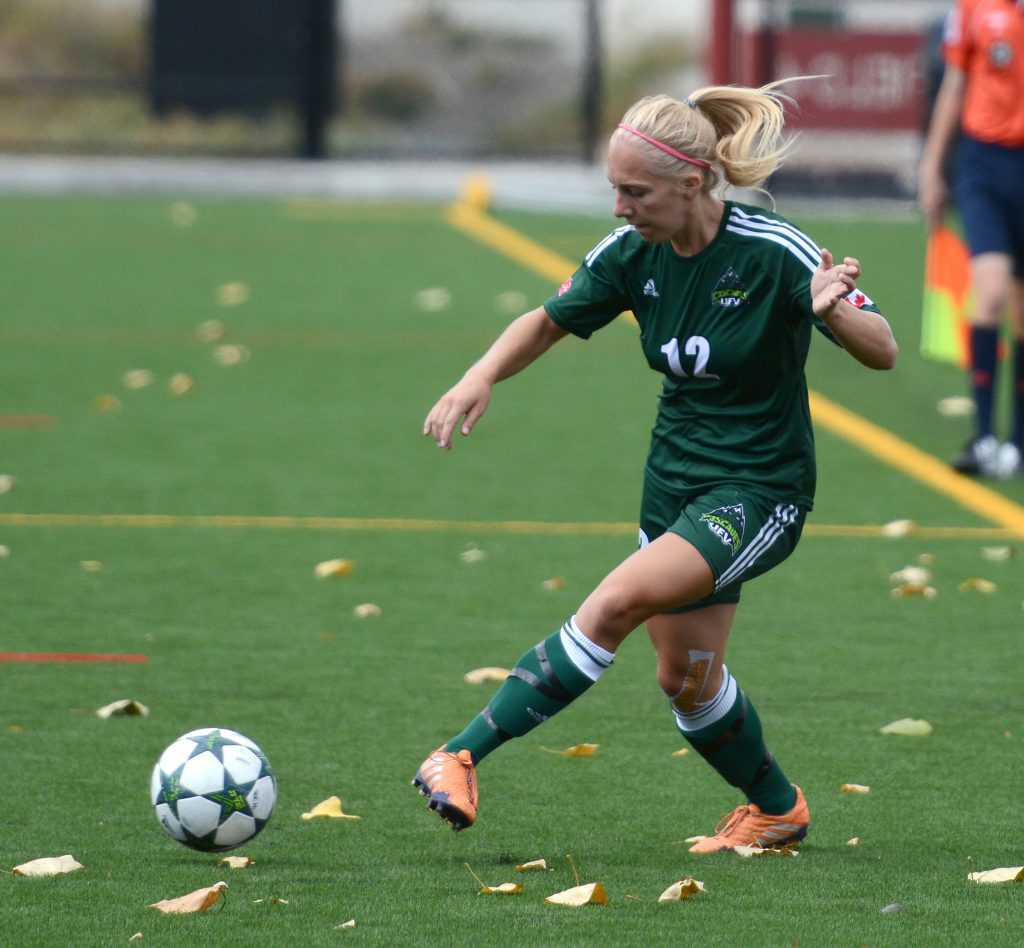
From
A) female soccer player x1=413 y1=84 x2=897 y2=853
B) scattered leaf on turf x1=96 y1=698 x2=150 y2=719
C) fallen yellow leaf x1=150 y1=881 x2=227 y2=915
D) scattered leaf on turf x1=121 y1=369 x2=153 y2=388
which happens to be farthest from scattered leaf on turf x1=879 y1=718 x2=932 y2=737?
scattered leaf on turf x1=121 y1=369 x2=153 y2=388

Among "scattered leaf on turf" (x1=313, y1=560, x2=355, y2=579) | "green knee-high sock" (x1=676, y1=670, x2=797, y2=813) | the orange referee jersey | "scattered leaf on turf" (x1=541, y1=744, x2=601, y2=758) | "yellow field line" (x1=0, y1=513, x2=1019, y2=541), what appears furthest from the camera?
the orange referee jersey

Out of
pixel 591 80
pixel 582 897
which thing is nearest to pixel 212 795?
pixel 582 897

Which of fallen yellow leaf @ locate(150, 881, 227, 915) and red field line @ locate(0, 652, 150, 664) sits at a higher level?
fallen yellow leaf @ locate(150, 881, 227, 915)

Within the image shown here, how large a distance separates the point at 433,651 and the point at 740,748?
1.88m

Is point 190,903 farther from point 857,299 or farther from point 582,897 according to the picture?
point 857,299

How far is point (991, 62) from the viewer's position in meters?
8.48

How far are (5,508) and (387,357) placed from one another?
4.71m

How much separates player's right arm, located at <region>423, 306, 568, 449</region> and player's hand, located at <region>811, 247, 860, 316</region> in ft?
2.08

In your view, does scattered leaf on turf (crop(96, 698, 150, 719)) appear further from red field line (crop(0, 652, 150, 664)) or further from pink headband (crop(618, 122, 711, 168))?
pink headband (crop(618, 122, 711, 168))

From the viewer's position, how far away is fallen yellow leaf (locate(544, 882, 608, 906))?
3.96 meters

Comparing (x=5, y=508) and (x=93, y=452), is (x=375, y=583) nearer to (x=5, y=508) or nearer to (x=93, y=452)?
(x=5, y=508)

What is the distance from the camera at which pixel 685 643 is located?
433cm

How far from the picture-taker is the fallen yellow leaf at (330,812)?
180 inches

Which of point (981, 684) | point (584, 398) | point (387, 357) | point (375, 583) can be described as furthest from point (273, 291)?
point (981, 684)
